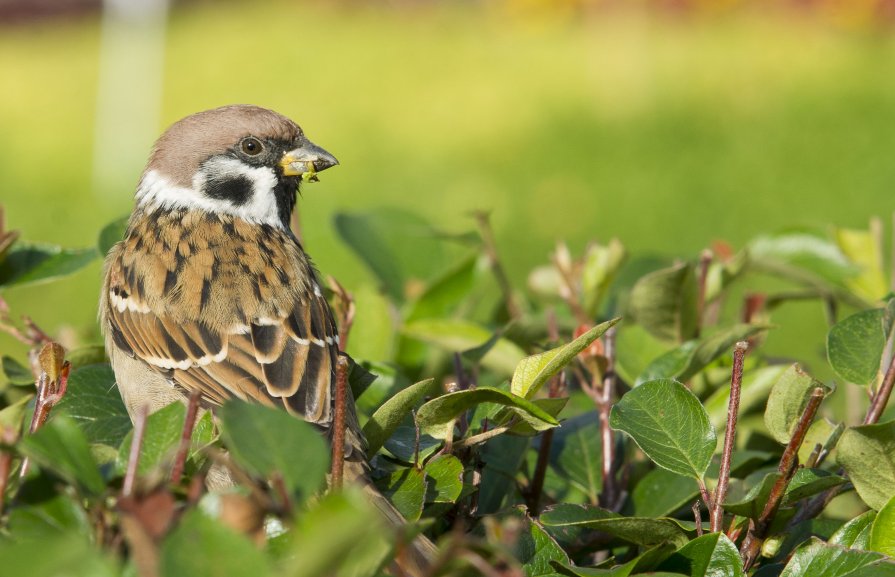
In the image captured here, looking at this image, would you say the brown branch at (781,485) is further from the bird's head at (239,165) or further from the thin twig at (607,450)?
the bird's head at (239,165)

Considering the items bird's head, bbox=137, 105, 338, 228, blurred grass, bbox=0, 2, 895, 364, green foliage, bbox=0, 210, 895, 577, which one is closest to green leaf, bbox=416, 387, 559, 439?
green foliage, bbox=0, 210, 895, 577

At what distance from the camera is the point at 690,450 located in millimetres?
1501

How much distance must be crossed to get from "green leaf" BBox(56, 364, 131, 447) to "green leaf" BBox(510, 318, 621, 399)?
594 millimetres

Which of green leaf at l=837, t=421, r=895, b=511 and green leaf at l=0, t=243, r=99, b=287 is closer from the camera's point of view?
green leaf at l=837, t=421, r=895, b=511

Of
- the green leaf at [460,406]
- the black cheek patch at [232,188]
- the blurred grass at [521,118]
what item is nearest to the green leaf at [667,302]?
the green leaf at [460,406]

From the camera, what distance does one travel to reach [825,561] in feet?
4.44

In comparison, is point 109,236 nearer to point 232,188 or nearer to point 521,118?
point 232,188

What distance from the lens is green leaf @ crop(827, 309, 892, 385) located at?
1643 mm

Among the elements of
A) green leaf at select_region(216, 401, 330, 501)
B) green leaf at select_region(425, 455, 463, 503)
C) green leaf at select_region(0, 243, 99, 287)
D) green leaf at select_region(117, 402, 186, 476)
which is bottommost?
green leaf at select_region(0, 243, 99, 287)

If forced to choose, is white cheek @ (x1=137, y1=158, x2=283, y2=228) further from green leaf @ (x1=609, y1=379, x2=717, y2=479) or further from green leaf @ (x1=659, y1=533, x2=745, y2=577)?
green leaf @ (x1=659, y1=533, x2=745, y2=577)

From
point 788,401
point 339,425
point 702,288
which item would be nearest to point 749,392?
point 702,288

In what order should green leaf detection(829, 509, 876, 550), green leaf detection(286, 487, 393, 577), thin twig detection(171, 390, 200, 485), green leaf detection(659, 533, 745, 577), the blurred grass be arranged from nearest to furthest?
green leaf detection(286, 487, 393, 577)
thin twig detection(171, 390, 200, 485)
green leaf detection(659, 533, 745, 577)
green leaf detection(829, 509, 876, 550)
the blurred grass

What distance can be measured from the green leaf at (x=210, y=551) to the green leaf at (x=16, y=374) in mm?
878

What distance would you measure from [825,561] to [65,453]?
0.84 meters
